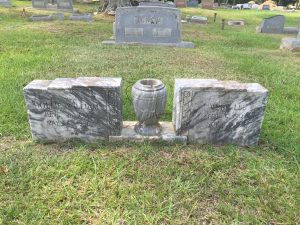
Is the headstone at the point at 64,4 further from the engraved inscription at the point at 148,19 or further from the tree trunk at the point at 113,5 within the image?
the engraved inscription at the point at 148,19

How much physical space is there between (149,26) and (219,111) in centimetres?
717

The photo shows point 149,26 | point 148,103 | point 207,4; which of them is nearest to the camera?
point 148,103

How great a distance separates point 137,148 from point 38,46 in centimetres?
692

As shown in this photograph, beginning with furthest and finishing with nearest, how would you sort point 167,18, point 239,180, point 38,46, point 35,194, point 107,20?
1. point 107,20
2. point 167,18
3. point 38,46
4. point 239,180
5. point 35,194

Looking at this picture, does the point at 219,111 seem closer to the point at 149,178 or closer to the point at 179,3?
the point at 149,178

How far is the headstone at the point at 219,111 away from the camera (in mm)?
3482

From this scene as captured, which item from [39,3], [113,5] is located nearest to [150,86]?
[113,5]

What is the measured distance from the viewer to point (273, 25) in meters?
15.3

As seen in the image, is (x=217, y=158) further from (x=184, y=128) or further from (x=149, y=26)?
(x=149, y=26)

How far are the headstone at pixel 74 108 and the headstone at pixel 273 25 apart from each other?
1388 cm

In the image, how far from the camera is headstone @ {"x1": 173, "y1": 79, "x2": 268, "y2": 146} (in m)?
3.48

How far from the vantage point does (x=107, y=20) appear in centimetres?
1614

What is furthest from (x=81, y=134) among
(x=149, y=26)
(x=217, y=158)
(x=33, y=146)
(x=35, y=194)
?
(x=149, y=26)

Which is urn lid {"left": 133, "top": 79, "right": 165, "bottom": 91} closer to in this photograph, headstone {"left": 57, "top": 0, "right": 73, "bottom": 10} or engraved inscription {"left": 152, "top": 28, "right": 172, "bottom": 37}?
engraved inscription {"left": 152, "top": 28, "right": 172, "bottom": 37}
